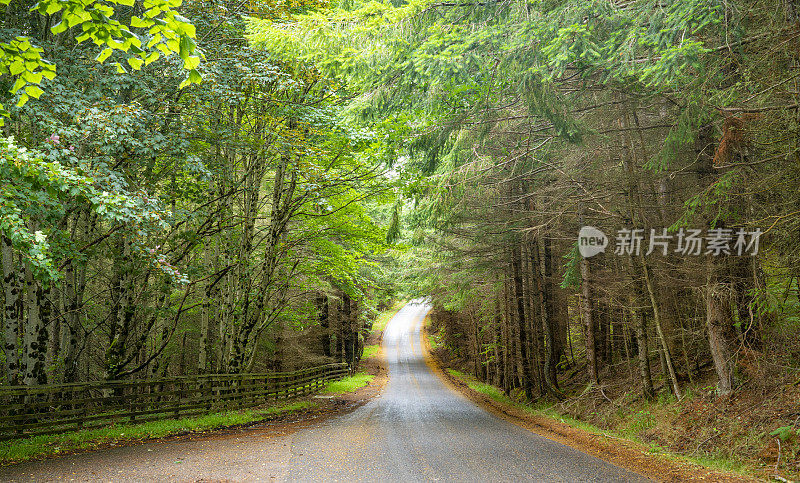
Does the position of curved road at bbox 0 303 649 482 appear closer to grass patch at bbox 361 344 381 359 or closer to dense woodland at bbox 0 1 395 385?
dense woodland at bbox 0 1 395 385

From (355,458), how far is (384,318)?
54264 mm

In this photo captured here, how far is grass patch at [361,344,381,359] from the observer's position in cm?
4066

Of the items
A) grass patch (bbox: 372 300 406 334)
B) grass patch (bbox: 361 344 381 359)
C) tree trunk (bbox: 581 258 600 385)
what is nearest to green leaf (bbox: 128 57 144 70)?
tree trunk (bbox: 581 258 600 385)

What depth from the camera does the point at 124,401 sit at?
9.80 meters

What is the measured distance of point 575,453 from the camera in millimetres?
7359

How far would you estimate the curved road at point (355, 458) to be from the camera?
5793 millimetres

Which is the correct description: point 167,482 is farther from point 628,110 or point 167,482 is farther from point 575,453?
point 628,110

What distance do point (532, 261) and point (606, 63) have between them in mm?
8913

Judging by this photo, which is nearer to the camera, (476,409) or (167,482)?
(167,482)

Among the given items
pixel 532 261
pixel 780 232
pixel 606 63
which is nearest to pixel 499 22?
pixel 606 63

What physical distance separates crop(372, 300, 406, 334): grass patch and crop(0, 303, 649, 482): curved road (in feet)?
133

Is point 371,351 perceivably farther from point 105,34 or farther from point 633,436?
point 105,34
